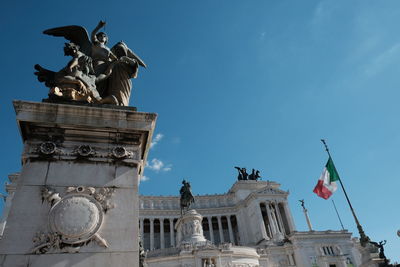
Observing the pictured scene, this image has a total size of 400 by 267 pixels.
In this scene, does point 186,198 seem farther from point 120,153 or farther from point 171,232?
point 171,232

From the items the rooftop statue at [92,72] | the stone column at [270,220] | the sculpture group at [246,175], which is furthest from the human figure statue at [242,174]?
the rooftop statue at [92,72]

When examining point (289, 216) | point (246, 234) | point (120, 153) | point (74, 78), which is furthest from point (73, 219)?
point (246, 234)

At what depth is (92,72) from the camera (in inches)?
286

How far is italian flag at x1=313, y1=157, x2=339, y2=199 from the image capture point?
24.4 m

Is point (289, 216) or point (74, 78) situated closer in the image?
point (74, 78)

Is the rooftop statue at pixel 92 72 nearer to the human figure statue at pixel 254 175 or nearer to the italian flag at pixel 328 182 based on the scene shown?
the italian flag at pixel 328 182

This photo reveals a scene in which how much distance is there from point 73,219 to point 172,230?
2720 inches

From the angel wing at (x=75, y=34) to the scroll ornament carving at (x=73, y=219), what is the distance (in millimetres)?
4608

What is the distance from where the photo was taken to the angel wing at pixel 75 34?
8.11 m

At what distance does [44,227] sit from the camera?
479cm

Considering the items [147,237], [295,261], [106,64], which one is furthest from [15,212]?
[147,237]

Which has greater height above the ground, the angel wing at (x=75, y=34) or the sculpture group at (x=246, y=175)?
the sculpture group at (x=246, y=175)

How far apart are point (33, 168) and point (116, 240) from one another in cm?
211

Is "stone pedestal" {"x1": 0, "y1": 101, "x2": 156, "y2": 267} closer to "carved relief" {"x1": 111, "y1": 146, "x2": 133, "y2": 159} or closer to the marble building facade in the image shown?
"carved relief" {"x1": 111, "y1": 146, "x2": 133, "y2": 159}
